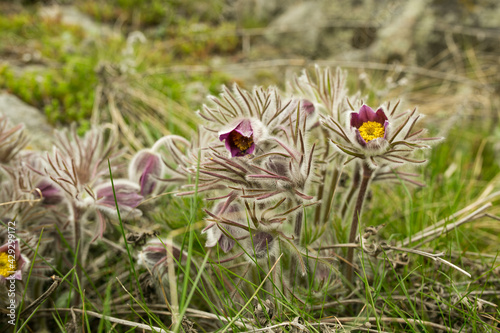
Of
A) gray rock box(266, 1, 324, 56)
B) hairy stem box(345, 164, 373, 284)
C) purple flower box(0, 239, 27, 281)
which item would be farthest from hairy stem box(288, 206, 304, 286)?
gray rock box(266, 1, 324, 56)

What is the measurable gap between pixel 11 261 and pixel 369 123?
4.08ft

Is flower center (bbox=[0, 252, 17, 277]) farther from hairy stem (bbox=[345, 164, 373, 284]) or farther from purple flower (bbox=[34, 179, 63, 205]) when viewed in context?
hairy stem (bbox=[345, 164, 373, 284])

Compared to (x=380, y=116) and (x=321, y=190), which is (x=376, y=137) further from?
(x=321, y=190)

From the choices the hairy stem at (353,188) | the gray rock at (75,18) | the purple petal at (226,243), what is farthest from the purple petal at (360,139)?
the gray rock at (75,18)

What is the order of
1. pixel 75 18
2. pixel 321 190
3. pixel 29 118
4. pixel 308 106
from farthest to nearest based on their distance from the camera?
1. pixel 75 18
2. pixel 29 118
3. pixel 321 190
4. pixel 308 106

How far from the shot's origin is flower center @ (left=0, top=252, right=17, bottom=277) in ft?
4.17

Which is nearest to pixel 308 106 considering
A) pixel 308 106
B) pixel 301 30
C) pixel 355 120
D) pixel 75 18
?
pixel 308 106

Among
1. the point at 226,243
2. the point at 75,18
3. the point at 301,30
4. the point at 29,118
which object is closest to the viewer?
the point at 226,243

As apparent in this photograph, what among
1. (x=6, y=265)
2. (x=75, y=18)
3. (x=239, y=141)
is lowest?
(x=6, y=265)

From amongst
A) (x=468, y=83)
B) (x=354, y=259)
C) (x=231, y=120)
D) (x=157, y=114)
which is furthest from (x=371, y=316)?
(x=468, y=83)

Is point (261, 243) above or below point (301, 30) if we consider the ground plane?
below

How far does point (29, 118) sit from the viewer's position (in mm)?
2721

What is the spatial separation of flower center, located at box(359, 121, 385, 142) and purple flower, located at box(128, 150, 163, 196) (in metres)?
0.82

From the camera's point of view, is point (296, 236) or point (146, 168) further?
point (146, 168)
